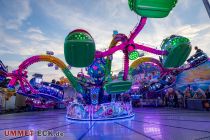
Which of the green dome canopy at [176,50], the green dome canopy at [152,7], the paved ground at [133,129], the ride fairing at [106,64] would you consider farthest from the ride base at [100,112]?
the green dome canopy at [152,7]

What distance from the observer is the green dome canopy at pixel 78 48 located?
19.9 ft

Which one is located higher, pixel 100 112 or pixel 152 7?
pixel 152 7

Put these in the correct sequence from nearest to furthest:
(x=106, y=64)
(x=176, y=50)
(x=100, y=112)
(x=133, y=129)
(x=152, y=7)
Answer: (x=152, y=7) < (x=133, y=129) < (x=176, y=50) < (x=100, y=112) < (x=106, y=64)

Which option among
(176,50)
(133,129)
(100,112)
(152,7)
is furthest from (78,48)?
(100,112)

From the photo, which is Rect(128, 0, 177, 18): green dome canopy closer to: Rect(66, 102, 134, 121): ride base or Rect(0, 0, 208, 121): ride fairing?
Rect(0, 0, 208, 121): ride fairing

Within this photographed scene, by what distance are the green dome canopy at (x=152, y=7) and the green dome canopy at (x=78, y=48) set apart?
201 cm

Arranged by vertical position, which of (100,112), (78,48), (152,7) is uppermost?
(152,7)

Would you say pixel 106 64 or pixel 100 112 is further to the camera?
pixel 106 64

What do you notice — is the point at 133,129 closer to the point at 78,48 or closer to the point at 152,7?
the point at 78,48

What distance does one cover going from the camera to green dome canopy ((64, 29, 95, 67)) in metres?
6.07

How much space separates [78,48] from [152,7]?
101 inches

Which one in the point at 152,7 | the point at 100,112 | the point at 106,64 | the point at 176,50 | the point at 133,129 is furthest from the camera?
the point at 106,64

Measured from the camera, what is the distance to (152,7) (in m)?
4.52

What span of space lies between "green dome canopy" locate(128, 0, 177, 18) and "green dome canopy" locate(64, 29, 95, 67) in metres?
2.01
